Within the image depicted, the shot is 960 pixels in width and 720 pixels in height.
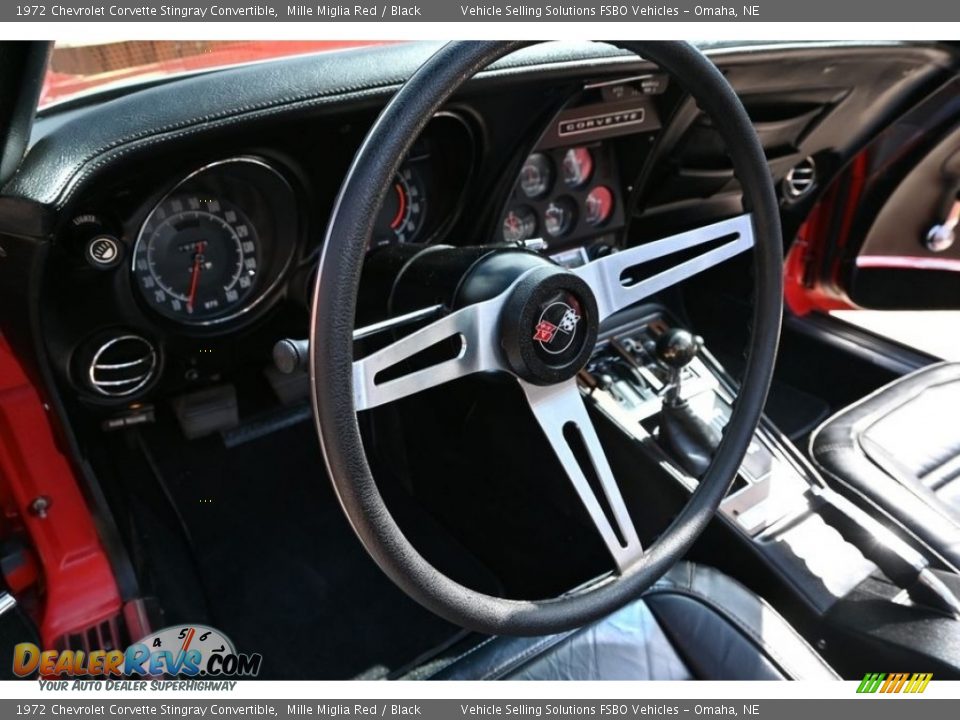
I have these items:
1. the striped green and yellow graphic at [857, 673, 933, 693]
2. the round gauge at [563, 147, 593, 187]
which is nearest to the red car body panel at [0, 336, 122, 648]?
the round gauge at [563, 147, 593, 187]

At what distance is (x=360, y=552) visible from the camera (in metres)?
1.81

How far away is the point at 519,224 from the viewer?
5.74 ft

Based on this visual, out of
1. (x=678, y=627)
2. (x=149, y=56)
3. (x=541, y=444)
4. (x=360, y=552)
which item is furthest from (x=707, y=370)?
(x=149, y=56)

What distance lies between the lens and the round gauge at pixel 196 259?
4.32 feet

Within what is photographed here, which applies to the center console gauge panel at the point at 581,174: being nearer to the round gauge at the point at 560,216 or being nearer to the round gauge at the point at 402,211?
the round gauge at the point at 560,216

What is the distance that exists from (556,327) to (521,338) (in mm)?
56

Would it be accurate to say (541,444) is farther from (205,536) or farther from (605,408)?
(205,536)

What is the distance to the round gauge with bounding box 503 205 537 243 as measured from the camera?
5.64 feet

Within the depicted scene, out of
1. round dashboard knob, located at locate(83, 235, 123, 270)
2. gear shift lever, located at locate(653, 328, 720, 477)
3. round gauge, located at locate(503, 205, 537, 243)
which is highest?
round dashboard knob, located at locate(83, 235, 123, 270)

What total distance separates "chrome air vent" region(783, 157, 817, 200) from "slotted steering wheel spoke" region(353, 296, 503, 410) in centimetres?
152

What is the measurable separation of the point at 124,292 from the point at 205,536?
682mm

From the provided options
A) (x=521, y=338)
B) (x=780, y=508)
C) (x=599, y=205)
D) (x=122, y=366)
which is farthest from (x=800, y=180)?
(x=122, y=366)

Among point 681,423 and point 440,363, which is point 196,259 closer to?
point 440,363

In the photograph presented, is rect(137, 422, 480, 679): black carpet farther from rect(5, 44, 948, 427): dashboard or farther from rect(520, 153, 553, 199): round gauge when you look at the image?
rect(520, 153, 553, 199): round gauge
